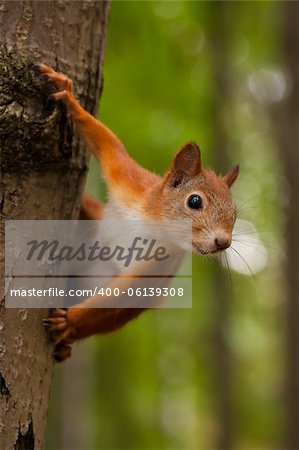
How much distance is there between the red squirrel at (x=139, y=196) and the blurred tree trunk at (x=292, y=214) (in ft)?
15.1

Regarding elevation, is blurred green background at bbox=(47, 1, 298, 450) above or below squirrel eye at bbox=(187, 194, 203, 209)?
above

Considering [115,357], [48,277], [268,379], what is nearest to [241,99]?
[115,357]

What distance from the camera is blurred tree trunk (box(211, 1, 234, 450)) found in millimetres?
10727

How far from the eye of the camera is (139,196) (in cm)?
364

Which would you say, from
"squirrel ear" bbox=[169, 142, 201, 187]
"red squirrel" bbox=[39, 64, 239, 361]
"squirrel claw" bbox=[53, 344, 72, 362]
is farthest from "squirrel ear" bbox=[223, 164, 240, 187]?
"squirrel claw" bbox=[53, 344, 72, 362]

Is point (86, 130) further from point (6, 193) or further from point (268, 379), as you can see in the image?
point (268, 379)

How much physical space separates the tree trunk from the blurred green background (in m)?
1.03

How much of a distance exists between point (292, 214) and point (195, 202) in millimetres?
5125

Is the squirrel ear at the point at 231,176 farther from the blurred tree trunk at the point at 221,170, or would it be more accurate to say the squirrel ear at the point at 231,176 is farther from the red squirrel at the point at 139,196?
the blurred tree trunk at the point at 221,170

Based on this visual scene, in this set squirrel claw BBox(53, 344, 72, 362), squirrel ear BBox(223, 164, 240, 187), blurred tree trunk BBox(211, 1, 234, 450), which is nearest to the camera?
squirrel claw BBox(53, 344, 72, 362)

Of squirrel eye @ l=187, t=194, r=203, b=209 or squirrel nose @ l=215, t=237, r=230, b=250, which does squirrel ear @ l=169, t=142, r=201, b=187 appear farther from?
squirrel nose @ l=215, t=237, r=230, b=250

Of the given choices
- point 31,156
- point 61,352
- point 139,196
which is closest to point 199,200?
point 139,196

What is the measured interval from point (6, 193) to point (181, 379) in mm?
16973

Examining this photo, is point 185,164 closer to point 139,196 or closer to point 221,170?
point 139,196
